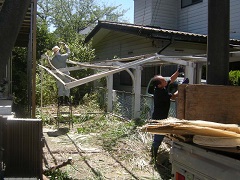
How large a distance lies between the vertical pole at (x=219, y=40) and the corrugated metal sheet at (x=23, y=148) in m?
2.36

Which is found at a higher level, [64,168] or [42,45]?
[42,45]

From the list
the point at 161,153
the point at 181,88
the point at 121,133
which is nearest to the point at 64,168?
the point at 161,153

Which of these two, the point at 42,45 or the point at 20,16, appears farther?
the point at 42,45

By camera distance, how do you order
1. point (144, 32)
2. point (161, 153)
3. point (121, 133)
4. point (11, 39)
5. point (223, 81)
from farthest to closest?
point (144, 32)
point (121, 133)
point (161, 153)
point (11, 39)
point (223, 81)

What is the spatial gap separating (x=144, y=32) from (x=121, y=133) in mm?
3486

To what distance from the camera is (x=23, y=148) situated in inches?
167

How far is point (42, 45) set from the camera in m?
12.3

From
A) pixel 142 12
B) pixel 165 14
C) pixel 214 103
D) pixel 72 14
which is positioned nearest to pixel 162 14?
pixel 165 14

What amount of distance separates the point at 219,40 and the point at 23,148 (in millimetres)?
2784

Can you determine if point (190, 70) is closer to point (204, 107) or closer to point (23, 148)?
point (23, 148)

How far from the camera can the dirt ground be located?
5699mm

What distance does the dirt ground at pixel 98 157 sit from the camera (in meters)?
5.70

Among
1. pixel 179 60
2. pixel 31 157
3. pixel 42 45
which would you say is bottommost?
pixel 31 157

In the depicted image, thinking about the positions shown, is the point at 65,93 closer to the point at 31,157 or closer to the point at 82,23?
the point at 31,157
